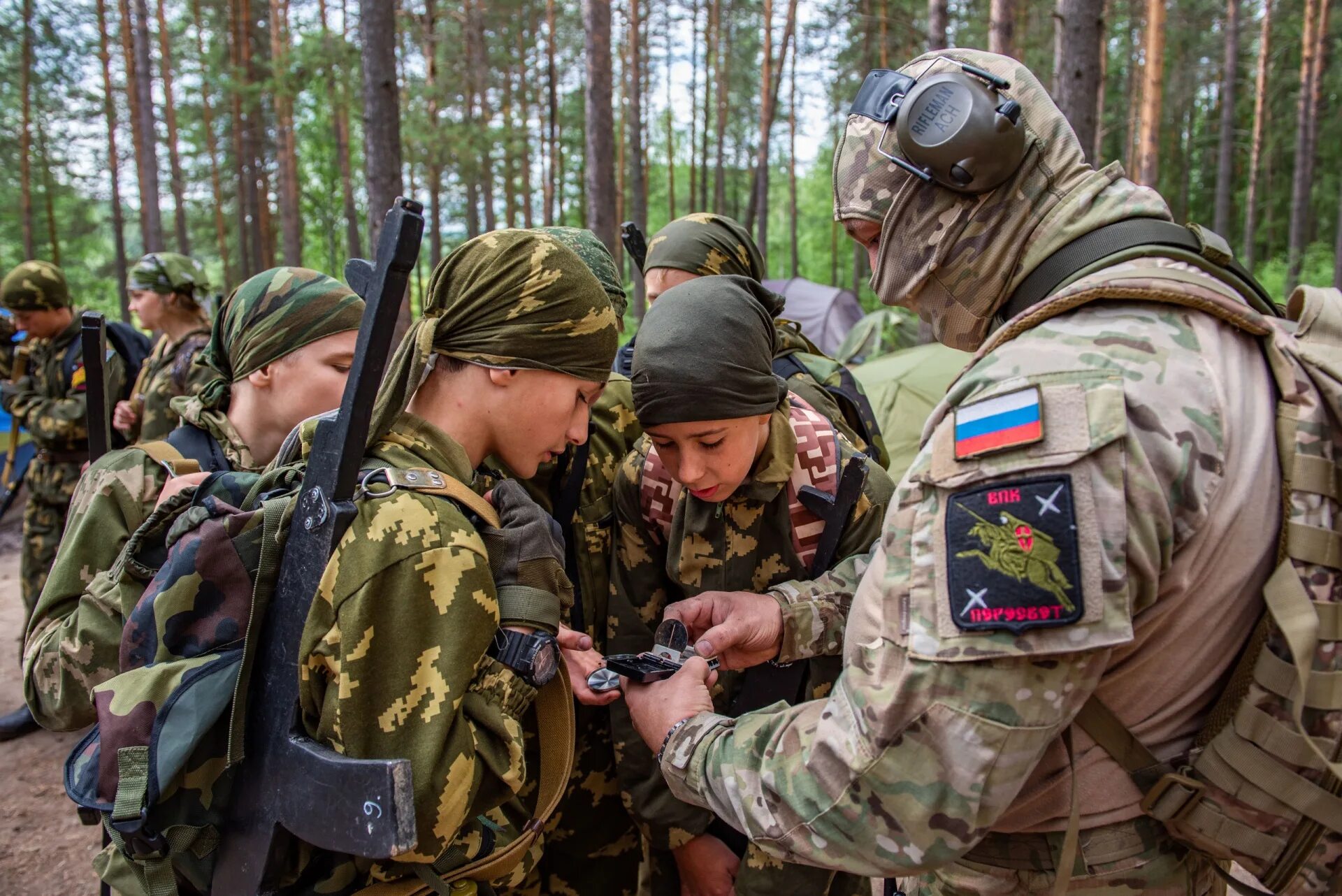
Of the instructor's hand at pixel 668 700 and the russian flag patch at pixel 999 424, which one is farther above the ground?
the russian flag patch at pixel 999 424

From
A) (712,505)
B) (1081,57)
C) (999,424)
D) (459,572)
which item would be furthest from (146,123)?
(999,424)

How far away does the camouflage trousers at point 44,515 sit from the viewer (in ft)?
18.1

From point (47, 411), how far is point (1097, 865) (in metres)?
6.10

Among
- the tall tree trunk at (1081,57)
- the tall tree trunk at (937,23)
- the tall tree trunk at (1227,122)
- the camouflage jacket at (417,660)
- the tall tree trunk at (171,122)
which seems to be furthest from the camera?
the tall tree trunk at (1227,122)

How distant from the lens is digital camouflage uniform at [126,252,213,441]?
4.70 metres

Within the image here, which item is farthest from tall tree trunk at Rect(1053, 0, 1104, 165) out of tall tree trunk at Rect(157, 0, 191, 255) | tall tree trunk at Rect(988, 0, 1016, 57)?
tall tree trunk at Rect(157, 0, 191, 255)

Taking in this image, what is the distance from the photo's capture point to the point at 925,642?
1.29 m

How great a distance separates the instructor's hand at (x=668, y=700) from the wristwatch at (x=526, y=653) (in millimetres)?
248

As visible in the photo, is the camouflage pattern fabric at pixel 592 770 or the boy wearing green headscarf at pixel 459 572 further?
the camouflage pattern fabric at pixel 592 770

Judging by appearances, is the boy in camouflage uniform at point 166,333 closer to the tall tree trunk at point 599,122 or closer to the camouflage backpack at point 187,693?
the camouflage backpack at point 187,693

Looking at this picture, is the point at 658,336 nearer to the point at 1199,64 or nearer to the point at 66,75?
the point at 66,75

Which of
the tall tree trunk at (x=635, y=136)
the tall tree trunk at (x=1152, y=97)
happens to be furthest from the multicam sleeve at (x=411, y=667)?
the tall tree trunk at (x=635, y=136)

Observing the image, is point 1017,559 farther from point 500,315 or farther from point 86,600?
point 86,600

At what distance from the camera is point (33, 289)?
18.6ft
